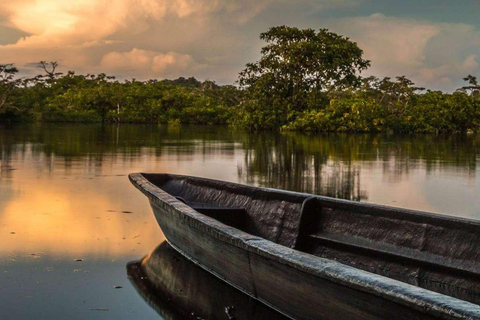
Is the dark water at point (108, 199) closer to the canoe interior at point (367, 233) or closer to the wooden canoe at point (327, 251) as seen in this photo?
the wooden canoe at point (327, 251)

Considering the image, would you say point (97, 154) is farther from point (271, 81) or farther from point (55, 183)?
point (271, 81)

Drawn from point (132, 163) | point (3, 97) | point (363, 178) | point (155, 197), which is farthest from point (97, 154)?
point (3, 97)

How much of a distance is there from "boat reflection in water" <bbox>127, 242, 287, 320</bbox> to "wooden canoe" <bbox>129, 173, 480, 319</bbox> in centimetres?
10

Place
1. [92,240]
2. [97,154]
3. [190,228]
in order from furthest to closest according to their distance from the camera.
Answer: [97,154] < [92,240] < [190,228]

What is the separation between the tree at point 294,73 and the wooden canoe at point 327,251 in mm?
32814

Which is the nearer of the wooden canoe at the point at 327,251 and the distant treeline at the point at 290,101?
the wooden canoe at the point at 327,251

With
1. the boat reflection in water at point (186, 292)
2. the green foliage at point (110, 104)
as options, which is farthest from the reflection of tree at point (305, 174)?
the green foliage at point (110, 104)

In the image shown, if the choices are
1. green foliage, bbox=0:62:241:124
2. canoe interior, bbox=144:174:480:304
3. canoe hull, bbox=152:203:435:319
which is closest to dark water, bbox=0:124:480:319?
canoe hull, bbox=152:203:435:319

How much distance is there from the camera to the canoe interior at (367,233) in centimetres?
414

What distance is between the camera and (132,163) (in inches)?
543

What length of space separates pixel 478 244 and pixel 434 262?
37 centimetres

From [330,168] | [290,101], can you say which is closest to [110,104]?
[290,101]

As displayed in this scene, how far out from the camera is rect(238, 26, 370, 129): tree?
38.5 m

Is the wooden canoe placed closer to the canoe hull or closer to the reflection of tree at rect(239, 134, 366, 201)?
the canoe hull
